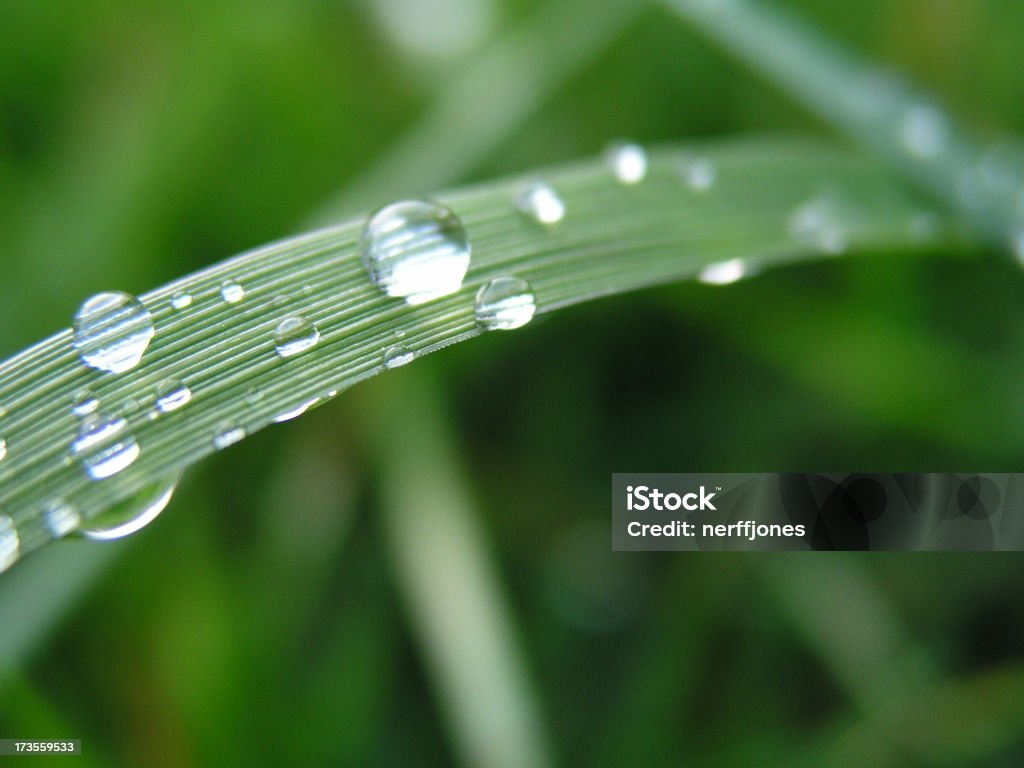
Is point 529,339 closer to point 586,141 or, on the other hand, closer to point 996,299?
point 586,141

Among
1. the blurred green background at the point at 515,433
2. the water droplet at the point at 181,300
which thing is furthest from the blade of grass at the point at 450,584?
the water droplet at the point at 181,300

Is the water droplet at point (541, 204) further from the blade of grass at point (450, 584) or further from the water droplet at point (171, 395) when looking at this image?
the blade of grass at point (450, 584)

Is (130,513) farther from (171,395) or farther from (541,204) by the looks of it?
(541,204)

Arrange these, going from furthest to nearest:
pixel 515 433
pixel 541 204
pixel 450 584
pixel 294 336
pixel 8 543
→ 1. pixel 515 433
2. pixel 450 584
3. pixel 541 204
4. pixel 294 336
5. pixel 8 543

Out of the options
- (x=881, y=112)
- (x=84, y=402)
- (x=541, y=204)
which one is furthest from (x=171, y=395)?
(x=881, y=112)

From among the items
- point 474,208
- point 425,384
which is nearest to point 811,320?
point 425,384

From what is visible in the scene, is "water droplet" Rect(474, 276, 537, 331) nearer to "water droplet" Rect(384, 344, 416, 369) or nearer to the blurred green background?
"water droplet" Rect(384, 344, 416, 369)

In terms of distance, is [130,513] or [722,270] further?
[722,270]
